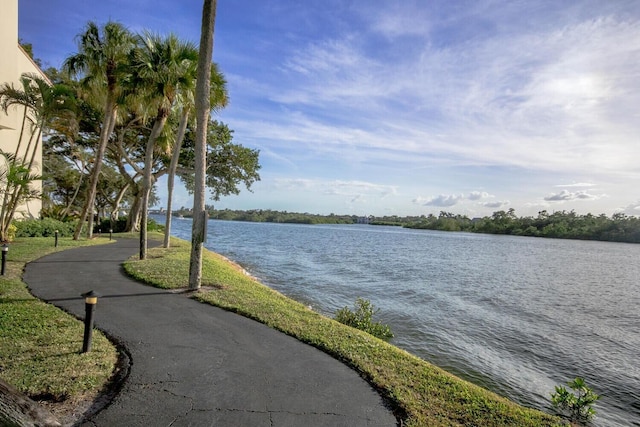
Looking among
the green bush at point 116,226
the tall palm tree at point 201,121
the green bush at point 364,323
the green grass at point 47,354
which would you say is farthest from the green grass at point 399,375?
the green bush at point 116,226

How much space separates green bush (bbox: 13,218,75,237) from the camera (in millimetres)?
19003

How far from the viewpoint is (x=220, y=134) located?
86.6 feet

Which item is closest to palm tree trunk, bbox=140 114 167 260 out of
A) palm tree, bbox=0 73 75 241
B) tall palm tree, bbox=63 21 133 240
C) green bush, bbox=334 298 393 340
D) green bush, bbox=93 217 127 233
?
tall palm tree, bbox=63 21 133 240

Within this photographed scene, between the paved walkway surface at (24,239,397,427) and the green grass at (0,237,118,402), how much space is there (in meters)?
0.38

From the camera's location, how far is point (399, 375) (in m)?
5.51

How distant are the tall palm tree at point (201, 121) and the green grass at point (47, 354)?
3.27 meters

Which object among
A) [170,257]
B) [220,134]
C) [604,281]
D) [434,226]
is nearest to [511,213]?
[434,226]

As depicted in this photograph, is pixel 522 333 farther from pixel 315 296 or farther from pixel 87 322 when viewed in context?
pixel 87 322

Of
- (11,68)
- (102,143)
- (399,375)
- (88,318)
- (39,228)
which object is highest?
(11,68)

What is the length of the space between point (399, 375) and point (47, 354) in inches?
213

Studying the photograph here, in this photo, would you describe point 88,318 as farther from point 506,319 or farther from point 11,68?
point 11,68

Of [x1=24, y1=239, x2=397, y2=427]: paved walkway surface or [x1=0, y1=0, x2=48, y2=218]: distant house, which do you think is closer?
[x1=24, y1=239, x2=397, y2=427]: paved walkway surface

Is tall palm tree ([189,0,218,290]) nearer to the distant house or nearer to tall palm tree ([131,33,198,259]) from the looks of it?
tall palm tree ([131,33,198,259])

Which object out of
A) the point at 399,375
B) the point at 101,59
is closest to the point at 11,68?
the point at 101,59
